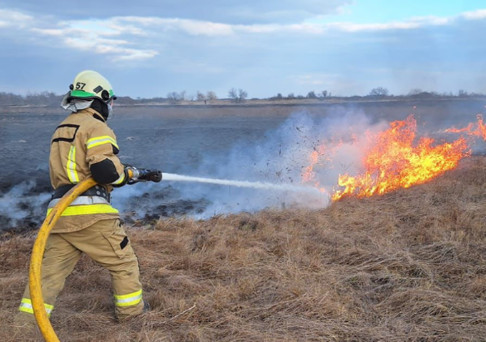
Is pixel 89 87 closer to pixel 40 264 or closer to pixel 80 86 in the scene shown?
pixel 80 86

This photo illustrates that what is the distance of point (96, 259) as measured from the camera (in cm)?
359

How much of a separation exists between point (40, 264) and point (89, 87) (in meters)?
1.43

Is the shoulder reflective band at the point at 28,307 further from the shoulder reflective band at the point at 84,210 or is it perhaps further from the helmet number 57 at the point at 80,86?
the helmet number 57 at the point at 80,86

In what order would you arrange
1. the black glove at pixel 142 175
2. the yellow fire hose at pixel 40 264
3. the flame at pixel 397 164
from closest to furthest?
the yellow fire hose at pixel 40 264, the black glove at pixel 142 175, the flame at pixel 397 164

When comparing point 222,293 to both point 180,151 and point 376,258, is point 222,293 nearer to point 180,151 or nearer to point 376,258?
point 376,258

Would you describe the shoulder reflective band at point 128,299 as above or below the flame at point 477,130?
below

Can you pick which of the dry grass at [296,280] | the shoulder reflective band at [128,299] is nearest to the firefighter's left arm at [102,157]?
the shoulder reflective band at [128,299]

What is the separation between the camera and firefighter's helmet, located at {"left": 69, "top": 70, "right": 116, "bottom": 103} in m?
3.59

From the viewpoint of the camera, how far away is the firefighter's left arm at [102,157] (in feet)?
11.0

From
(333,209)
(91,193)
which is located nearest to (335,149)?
(333,209)

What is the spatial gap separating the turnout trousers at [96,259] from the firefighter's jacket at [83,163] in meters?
0.10

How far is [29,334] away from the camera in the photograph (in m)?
3.28

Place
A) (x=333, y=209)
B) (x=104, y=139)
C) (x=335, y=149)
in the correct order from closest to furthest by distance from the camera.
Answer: (x=104, y=139) < (x=333, y=209) < (x=335, y=149)

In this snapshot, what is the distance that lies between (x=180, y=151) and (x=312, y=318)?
1211 cm
